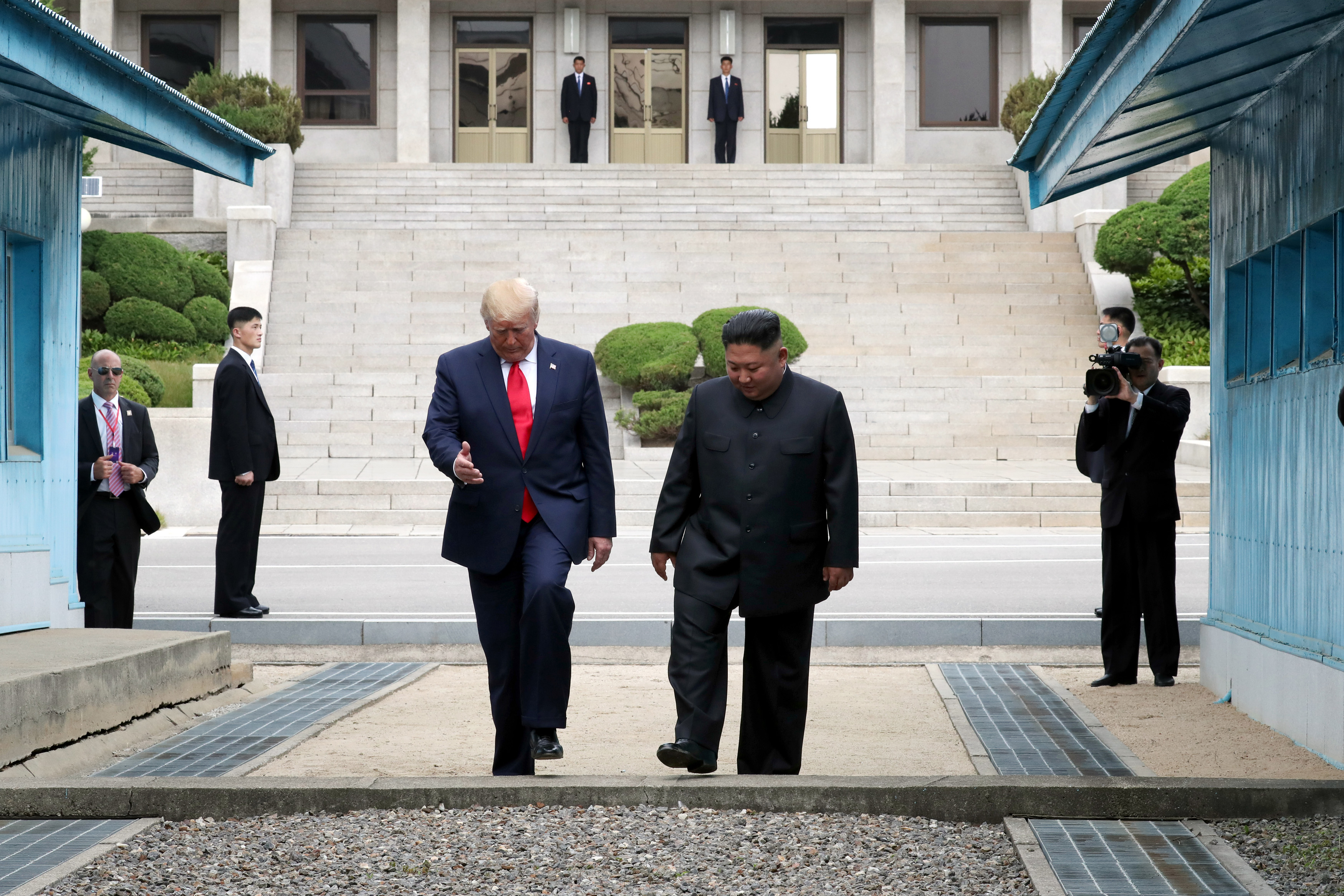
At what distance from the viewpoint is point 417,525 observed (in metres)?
16.4

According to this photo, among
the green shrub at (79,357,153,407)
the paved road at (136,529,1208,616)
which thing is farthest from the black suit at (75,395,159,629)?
the green shrub at (79,357,153,407)

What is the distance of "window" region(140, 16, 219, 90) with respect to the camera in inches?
1357

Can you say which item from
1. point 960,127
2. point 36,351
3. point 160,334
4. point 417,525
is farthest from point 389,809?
point 960,127

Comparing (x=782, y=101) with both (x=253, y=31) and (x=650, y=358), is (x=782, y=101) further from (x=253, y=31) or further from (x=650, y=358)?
(x=650, y=358)

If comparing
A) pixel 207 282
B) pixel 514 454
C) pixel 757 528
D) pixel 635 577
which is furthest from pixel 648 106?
pixel 757 528

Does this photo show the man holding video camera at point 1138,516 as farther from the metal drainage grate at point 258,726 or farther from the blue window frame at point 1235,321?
A: the metal drainage grate at point 258,726

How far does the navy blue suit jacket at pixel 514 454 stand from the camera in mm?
5492

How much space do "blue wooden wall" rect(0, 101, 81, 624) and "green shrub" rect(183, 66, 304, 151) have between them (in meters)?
20.4

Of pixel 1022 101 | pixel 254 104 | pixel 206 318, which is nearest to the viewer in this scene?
pixel 206 318

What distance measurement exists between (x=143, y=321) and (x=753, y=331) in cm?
1928

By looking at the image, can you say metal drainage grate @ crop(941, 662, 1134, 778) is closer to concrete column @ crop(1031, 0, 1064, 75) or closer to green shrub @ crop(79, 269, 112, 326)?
green shrub @ crop(79, 269, 112, 326)

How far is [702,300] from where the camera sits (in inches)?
977

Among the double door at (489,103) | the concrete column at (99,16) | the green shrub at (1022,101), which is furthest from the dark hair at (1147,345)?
the concrete column at (99,16)

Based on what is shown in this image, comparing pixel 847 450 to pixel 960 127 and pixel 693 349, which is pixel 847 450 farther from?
pixel 960 127
